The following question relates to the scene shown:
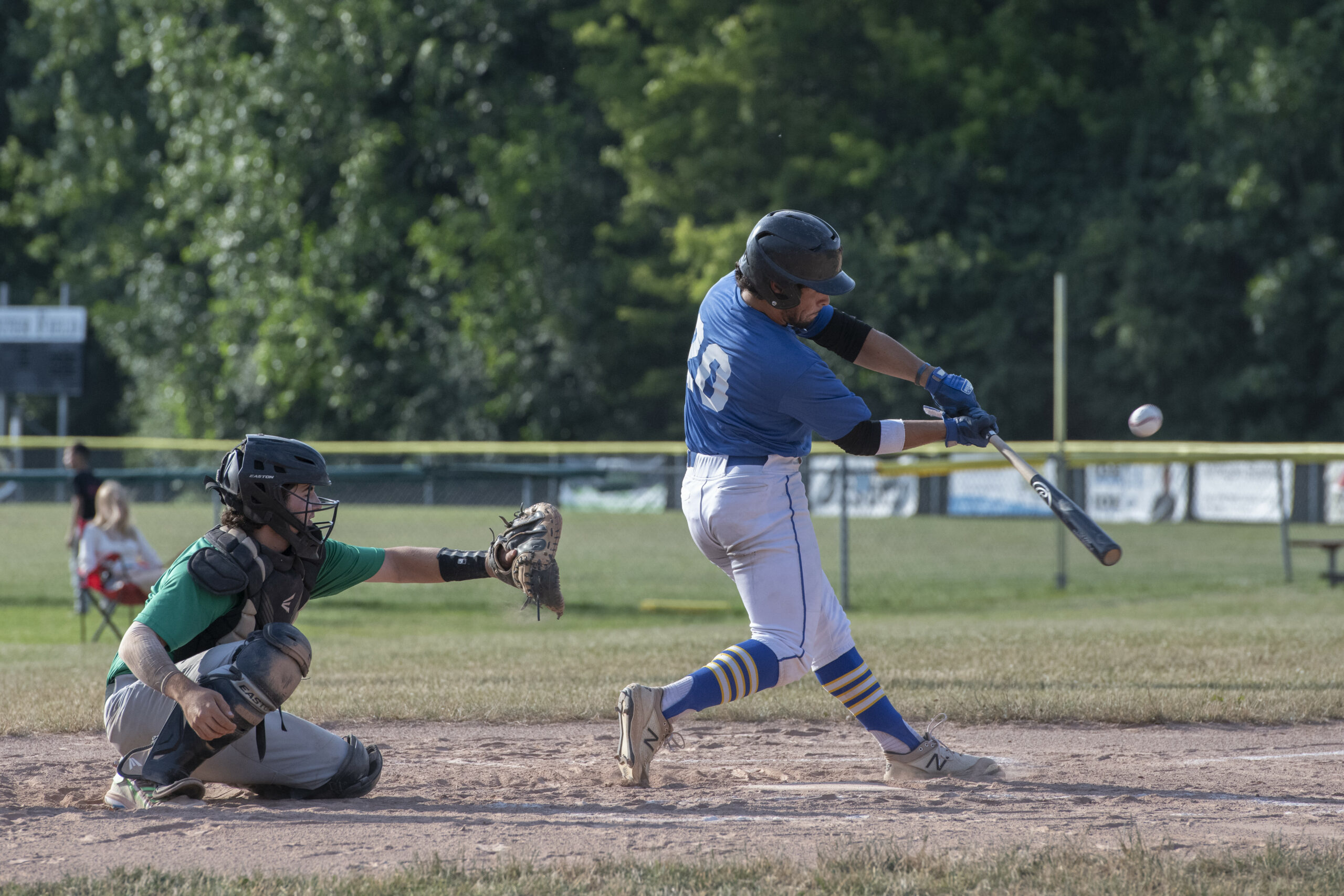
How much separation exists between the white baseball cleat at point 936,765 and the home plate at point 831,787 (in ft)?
0.32

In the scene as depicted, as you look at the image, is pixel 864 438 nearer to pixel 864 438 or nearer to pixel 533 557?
pixel 864 438

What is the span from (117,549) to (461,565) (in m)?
8.18

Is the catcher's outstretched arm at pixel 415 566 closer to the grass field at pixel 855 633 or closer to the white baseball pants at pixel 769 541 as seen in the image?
the white baseball pants at pixel 769 541

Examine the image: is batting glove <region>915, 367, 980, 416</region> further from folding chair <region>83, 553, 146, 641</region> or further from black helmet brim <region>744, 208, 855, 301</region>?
folding chair <region>83, 553, 146, 641</region>

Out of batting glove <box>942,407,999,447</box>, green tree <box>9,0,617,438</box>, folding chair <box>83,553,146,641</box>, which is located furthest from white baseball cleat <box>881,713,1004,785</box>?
green tree <box>9,0,617,438</box>

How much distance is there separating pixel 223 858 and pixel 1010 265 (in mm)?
29764

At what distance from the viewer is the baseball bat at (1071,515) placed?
15.8 feet

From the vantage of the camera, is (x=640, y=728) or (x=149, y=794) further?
(x=640, y=728)

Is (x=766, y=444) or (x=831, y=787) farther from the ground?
(x=766, y=444)

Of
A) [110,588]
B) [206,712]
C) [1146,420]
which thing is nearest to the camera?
[206,712]

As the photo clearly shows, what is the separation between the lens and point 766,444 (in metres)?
4.98

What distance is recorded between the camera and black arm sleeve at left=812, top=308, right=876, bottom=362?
5402 mm

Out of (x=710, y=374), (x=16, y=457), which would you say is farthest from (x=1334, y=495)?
(x=16, y=457)

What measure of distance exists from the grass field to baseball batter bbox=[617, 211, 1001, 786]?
79.5 inches
